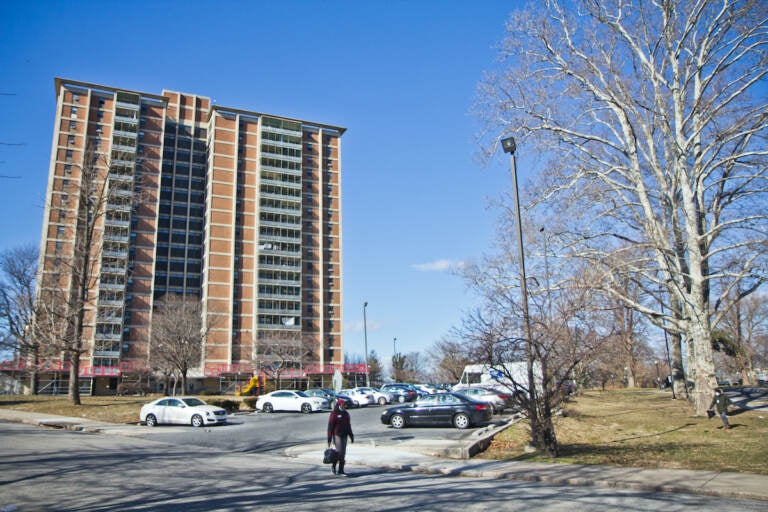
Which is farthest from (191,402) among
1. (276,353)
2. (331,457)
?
(276,353)

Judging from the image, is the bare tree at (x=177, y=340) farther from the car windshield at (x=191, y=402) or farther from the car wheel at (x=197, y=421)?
the car wheel at (x=197, y=421)

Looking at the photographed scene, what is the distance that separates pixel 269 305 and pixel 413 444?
7066 centimetres

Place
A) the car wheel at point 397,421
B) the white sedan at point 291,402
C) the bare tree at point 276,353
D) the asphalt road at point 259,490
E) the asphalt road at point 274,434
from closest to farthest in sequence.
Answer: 1. the asphalt road at point 259,490
2. the asphalt road at point 274,434
3. the car wheel at point 397,421
4. the white sedan at point 291,402
5. the bare tree at point 276,353

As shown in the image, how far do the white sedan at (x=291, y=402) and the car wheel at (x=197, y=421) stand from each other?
8612 mm

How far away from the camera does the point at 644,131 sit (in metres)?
21.6

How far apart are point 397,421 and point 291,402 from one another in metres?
12.5

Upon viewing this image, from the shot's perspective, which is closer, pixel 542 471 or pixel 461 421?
pixel 542 471

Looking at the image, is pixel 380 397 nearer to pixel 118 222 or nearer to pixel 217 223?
pixel 217 223

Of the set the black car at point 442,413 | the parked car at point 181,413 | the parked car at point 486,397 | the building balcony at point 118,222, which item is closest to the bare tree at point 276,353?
the building balcony at point 118,222

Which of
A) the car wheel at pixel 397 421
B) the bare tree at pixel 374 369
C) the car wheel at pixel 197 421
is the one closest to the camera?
the car wheel at pixel 397 421

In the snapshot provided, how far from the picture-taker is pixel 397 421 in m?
21.9

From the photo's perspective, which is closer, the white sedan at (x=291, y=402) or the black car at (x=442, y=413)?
the black car at (x=442, y=413)

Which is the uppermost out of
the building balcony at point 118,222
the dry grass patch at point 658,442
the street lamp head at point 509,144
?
the building balcony at point 118,222

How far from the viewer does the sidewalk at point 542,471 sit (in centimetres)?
901
